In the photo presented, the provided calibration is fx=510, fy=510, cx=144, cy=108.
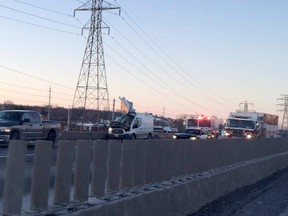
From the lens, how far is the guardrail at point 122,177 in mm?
6355

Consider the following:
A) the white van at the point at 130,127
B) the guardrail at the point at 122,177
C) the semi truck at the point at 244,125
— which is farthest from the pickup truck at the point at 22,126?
the semi truck at the point at 244,125

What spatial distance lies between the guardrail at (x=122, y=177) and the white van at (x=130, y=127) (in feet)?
72.7

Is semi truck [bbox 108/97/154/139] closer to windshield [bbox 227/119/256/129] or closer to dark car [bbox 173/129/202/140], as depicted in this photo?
dark car [bbox 173/129/202/140]

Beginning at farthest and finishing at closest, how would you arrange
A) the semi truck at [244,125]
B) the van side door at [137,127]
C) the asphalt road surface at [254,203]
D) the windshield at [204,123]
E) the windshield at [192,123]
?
the windshield at [192,123]
the windshield at [204,123]
the semi truck at [244,125]
the van side door at [137,127]
the asphalt road surface at [254,203]

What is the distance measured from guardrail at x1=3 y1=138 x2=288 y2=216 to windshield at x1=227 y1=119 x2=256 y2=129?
30.5 metres

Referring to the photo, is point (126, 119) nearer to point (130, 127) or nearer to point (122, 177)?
point (130, 127)

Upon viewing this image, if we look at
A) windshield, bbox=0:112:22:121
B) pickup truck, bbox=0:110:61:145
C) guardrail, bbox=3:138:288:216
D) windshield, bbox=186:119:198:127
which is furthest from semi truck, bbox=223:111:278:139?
guardrail, bbox=3:138:288:216

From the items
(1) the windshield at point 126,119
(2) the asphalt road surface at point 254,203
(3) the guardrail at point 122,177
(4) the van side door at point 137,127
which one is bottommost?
(2) the asphalt road surface at point 254,203

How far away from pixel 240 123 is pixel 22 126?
25697mm

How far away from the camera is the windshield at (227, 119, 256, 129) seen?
45.8 metres

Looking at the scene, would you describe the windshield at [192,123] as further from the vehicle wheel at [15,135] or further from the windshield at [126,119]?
the vehicle wheel at [15,135]

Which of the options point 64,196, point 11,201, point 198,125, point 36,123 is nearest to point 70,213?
point 64,196

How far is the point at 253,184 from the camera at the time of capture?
62.1 ft

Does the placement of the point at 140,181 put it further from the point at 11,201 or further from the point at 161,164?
the point at 11,201
